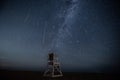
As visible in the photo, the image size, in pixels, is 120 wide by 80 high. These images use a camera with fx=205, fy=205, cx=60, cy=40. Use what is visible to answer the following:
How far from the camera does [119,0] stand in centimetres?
1542

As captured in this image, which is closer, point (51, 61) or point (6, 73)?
point (51, 61)

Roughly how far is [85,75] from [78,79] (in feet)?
6.98

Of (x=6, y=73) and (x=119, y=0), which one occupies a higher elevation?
(x=119, y=0)

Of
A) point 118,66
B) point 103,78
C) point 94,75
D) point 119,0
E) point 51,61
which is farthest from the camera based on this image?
point 94,75

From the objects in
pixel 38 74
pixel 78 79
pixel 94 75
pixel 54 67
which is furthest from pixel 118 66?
pixel 38 74

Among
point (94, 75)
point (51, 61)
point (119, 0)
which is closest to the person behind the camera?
point (51, 61)

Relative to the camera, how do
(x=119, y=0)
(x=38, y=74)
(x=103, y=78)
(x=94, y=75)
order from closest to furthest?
(x=119, y=0), (x=103, y=78), (x=94, y=75), (x=38, y=74)

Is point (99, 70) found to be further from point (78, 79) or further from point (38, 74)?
point (38, 74)

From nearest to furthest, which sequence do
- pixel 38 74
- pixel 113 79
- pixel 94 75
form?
1. pixel 113 79
2. pixel 94 75
3. pixel 38 74

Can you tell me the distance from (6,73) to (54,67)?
1163 cm

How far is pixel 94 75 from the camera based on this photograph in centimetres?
2045

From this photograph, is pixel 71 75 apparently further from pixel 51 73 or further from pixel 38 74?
pixel 51 73

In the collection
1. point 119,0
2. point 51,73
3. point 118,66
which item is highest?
point 119,0

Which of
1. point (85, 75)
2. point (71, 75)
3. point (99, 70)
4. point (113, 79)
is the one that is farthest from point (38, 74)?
point (113, 79)
